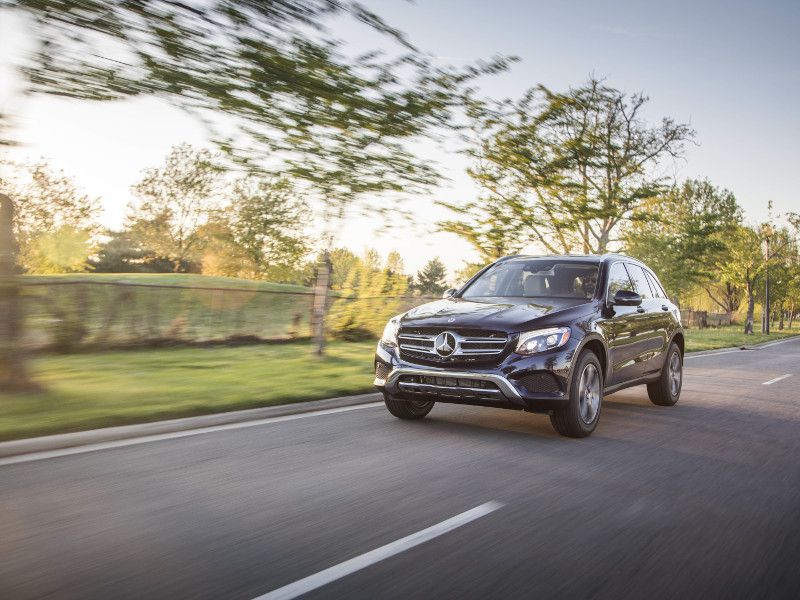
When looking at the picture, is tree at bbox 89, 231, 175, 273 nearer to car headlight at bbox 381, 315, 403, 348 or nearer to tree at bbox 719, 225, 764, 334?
tree at bbox 719, 225, 764, 334

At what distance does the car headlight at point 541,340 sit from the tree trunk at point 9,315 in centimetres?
553

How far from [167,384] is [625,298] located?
5.99 meters

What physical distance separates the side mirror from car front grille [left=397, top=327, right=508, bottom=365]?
5.94ft

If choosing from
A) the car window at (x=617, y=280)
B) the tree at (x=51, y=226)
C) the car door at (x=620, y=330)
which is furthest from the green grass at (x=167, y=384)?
the tree at (x=51, y=226)

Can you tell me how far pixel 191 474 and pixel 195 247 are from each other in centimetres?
4677

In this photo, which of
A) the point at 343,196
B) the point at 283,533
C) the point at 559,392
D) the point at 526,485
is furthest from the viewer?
the point at 343,196

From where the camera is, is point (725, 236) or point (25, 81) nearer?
Result: point (25, 81)

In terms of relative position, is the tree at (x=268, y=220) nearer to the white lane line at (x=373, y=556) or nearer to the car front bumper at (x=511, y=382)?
the car front bumper at (x=511, y=382)

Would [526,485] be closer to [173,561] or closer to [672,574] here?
[672,574]

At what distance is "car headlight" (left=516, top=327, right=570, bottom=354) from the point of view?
6566mm

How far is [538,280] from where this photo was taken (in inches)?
320

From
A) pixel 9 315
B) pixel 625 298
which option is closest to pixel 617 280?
pixel 625 298

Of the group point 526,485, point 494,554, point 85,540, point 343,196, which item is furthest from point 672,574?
point 343,196

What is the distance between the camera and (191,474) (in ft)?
17.3
